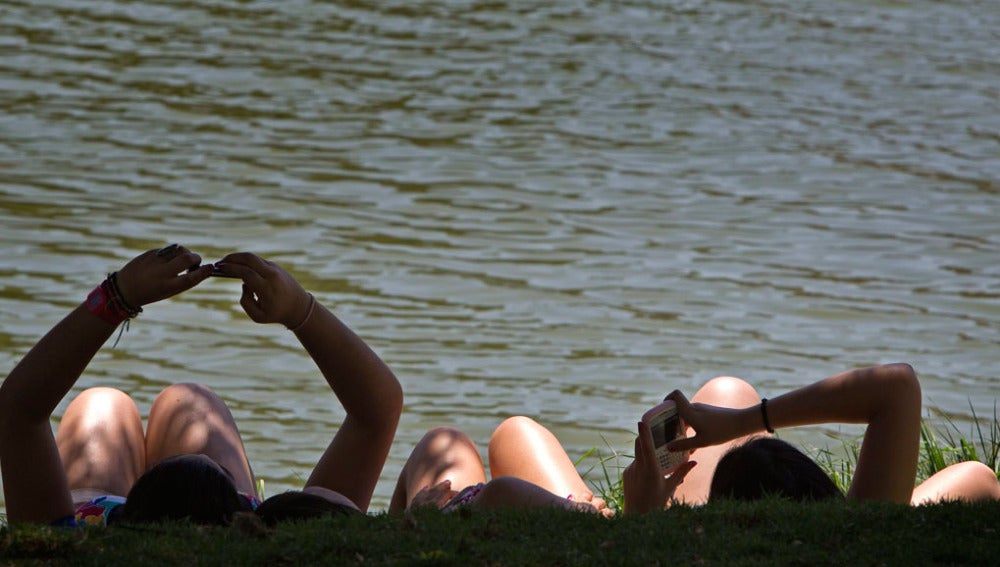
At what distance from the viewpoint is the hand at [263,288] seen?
396cm

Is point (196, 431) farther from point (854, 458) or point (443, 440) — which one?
point (854, 458)

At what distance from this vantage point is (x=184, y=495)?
11.9ft

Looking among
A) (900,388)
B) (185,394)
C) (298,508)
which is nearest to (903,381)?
(900,388)

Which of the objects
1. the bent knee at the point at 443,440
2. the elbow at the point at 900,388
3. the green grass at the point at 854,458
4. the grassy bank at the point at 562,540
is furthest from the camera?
the green grass at the point at 854,458

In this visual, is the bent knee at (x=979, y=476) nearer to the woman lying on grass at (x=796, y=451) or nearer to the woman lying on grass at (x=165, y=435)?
the woman lying on grass at (x=796, y=451)

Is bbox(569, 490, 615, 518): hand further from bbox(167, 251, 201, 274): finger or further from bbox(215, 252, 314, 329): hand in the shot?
bbox(167, 251, 201, 274): finger

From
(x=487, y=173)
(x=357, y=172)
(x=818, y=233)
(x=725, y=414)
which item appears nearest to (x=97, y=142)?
(x=357, y=172)

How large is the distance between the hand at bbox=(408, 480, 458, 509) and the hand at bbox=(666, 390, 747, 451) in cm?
72

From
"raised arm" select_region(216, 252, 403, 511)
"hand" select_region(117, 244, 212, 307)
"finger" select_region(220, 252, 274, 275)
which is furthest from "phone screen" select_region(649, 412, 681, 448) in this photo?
"hand" select_region(117, 244, 212, 307)

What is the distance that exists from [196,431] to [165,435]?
0.13m

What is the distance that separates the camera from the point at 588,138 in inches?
504

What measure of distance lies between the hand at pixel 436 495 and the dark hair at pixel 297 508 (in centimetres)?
60

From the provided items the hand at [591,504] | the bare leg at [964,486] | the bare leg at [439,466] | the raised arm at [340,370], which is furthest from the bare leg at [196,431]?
the bare leg at [964,486]

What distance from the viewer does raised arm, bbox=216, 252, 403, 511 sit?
3.98 metres
